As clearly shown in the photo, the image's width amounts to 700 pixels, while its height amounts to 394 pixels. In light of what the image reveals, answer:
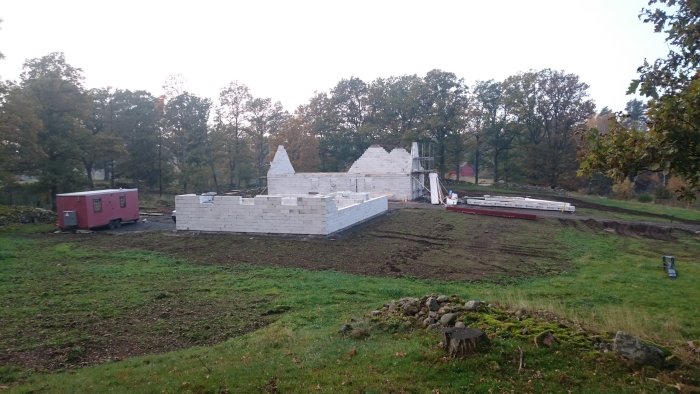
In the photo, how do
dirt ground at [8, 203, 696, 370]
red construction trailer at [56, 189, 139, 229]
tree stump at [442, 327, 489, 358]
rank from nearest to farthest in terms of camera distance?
tree stump at [442, 327, 489, 358] → dirt ground at [8, 203, 696, 370] → red construction trailer at [56, 189, 139, 229]

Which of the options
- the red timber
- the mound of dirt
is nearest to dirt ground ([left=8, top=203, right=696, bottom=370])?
the red timber

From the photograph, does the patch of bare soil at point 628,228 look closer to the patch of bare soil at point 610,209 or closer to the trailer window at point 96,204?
the patch of bare soil at point 610,209

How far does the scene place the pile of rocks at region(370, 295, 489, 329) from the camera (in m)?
7.07

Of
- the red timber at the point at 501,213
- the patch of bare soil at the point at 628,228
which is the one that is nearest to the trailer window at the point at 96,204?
the red timber at the point at 501,213

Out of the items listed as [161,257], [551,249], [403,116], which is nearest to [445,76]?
[403,116]

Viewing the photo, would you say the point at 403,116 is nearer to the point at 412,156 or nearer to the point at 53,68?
the point at 412,156

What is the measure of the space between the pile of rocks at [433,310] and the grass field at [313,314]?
11.1 inches

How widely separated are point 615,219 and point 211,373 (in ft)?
90.3

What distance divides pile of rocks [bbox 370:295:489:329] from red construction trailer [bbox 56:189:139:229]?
1882cm

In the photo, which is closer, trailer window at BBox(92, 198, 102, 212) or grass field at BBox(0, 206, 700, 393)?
grass field at BBox(0, 206, 700, 393)

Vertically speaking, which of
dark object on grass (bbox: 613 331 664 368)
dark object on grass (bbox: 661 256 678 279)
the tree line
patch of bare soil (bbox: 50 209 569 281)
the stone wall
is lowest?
dark object on grass (bbox: 661 256 678 279)

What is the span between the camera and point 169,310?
32.3 feet

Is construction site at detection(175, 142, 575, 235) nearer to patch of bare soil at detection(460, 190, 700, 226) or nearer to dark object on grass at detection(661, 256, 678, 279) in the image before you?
patch of bare soil at detection(460, 190, 700, 226)

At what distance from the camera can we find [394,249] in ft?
58.3
